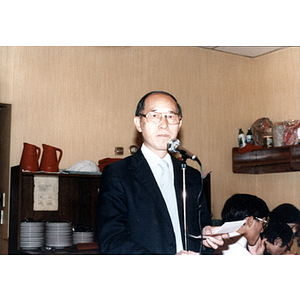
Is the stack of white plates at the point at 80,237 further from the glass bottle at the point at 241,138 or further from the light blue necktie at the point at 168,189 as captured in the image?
the glass bottle at the point at 241,138

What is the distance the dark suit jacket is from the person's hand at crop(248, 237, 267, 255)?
0.70 m

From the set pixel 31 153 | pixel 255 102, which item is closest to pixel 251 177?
pixel 255 102

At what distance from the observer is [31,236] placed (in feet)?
10.1

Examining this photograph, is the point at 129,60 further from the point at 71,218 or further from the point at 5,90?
the point at 71,218

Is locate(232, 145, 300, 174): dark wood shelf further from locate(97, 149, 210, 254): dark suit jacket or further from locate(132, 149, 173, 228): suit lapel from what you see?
locate(132, 149, 173, 228): suit lapel

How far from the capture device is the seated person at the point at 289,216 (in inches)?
138

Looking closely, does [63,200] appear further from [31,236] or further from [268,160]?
[268,160]

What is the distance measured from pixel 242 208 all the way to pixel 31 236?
1518 mm

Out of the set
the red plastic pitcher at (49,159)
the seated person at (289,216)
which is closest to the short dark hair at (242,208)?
the seated person at (289,216)

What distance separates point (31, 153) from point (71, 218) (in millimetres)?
660

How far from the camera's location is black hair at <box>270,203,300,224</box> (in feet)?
12.0

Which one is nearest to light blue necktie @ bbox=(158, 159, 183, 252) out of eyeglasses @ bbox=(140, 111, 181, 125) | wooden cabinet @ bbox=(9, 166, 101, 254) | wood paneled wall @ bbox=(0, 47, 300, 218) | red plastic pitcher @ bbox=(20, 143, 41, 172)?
eyeglasses @ bbox=(140, 111, 181, 125)

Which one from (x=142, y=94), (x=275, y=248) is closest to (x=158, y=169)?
(x=275, y=248)

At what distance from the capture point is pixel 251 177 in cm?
448
